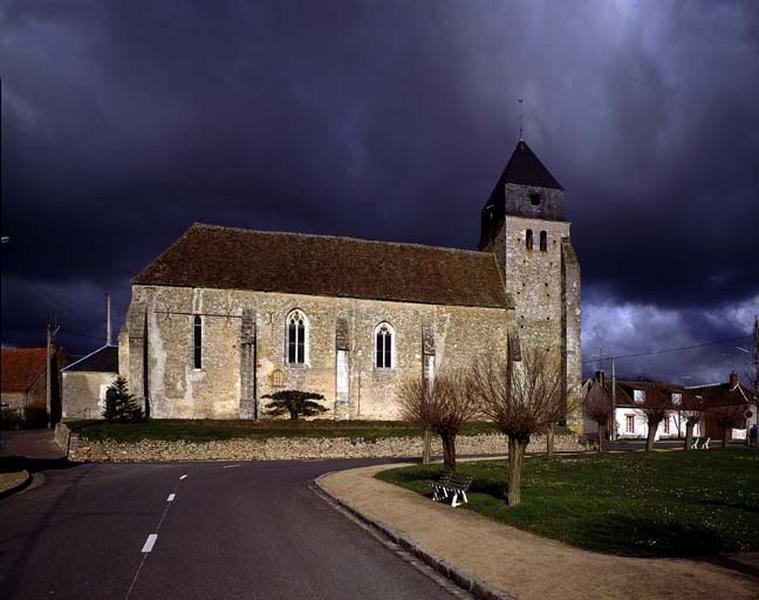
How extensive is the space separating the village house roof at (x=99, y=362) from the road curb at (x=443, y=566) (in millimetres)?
37905

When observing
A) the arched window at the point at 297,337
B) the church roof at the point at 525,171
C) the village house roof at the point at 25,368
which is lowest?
the village house roof at the point at 25,368

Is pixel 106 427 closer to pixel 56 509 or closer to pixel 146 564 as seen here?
pixel 56 509

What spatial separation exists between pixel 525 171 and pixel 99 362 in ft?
108

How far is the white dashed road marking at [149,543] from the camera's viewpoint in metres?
10.3

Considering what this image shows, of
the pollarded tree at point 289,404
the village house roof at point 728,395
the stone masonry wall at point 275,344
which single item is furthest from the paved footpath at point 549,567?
the village house roof at point 728,395

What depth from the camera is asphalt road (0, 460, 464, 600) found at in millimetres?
8148

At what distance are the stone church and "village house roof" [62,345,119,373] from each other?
1109 cm

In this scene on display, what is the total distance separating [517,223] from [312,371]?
1755 cm

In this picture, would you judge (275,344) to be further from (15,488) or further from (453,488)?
(453,488)

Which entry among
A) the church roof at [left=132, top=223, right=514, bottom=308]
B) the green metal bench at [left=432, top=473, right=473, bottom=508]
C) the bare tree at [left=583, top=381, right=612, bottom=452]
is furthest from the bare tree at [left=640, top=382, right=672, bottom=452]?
the green metal bench at [left=432, top=473, right=473, bottom=508]

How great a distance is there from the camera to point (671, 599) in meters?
7.16

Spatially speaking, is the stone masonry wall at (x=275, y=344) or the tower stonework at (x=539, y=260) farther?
the tower stonework at (x=539, y=260)

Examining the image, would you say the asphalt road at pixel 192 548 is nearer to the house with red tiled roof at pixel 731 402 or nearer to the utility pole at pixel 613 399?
the utility pole at pixel 613 399

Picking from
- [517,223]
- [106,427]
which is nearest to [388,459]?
[106,427]
